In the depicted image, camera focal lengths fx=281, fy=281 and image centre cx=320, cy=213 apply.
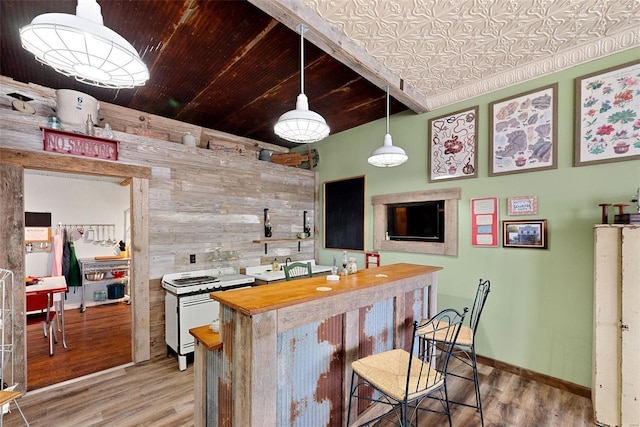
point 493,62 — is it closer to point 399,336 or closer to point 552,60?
A: point 552,60

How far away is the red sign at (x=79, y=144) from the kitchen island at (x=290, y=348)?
6.83 ft

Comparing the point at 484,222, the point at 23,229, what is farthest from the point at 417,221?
the point at 23,229

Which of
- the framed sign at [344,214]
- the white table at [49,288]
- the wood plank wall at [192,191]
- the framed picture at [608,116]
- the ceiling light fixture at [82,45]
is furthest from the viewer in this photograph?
the framed sign at [344,214]

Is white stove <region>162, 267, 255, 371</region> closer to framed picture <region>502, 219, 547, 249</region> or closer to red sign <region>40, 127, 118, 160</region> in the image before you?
red sign <region>40, 127, 118, 160</region>

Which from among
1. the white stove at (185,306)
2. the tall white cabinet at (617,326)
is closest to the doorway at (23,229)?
the white stove at (185,306)

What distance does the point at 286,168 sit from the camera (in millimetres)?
4199

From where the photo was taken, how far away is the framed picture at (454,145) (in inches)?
116

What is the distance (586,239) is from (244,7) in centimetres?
315

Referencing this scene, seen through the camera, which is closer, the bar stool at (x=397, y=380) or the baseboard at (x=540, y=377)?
the bar stool at (x=397, y=380)

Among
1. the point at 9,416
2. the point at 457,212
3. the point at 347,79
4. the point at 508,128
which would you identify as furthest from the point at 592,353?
the point at 9,416

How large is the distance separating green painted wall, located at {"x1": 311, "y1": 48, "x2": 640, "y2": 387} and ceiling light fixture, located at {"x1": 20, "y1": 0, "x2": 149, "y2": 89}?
3001 mm

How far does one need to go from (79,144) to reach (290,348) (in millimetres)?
2666

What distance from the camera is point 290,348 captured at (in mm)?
1564

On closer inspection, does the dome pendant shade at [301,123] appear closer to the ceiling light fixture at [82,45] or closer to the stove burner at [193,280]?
the ceiling light fixture at [82,45]
